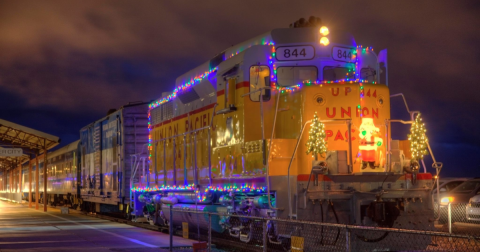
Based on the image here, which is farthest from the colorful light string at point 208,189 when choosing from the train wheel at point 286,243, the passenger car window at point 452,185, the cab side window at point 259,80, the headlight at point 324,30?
the passenger car window at point 452,185

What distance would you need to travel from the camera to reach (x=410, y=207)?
10.6m

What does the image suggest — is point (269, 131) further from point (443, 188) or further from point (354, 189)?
point (443, 188)

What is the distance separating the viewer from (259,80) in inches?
456

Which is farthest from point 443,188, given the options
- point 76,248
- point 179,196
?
point 76,248

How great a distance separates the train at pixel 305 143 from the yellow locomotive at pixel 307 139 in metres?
0.02

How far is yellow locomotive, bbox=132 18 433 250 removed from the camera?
10.3 metres

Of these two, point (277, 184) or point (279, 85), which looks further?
point (279, 85)

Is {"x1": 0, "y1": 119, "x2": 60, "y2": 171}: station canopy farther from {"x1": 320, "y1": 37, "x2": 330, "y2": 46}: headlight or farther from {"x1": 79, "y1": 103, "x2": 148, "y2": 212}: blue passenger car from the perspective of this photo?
{"x1": 320, "y1": 37, "x2": 330, "y2": 46}: headlight

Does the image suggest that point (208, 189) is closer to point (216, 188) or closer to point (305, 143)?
point (216, 188)

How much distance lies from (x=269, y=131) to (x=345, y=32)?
2.58 metres

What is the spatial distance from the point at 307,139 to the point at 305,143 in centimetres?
9

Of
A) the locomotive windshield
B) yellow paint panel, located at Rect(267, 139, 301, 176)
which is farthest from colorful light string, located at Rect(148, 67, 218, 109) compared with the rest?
yellow paint panel, located at Rect(267, 139, 301, 176)

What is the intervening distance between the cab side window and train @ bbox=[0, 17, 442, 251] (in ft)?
0.07

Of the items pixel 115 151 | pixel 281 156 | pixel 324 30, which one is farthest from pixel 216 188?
pixel 115 151
